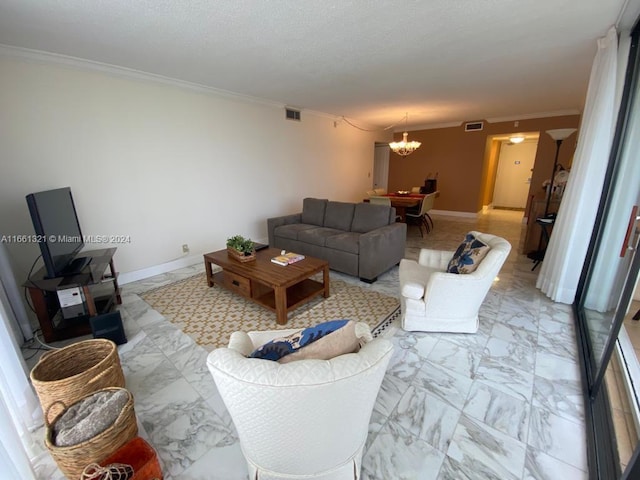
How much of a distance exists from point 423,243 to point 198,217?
382 cm

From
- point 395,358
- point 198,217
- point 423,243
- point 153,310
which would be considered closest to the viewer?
point 395,358

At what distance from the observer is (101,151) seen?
305 cm

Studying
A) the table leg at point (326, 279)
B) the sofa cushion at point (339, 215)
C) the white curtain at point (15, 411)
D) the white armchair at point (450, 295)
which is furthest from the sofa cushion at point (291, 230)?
the white curtain at point (15, 411)

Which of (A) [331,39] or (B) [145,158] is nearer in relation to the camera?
(A) [331,39]

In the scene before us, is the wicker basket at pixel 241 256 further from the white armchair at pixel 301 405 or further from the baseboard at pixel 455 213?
the baseboard at pixel 455 213

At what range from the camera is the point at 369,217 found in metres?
3.82

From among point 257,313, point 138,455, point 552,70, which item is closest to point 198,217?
point 257,313

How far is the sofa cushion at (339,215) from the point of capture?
4.04 meters

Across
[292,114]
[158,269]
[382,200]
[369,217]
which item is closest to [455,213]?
[382,200]

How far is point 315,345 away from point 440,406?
3.70 feet

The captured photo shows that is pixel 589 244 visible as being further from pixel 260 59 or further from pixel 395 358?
pixel 260 59

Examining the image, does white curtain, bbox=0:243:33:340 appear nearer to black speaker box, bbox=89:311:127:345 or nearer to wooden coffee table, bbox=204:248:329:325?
black speaker box, bbox=89:311:127:345

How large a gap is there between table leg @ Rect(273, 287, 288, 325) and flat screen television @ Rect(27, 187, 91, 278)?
1652mm

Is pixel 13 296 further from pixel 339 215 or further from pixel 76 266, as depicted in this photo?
pixel 339 215
